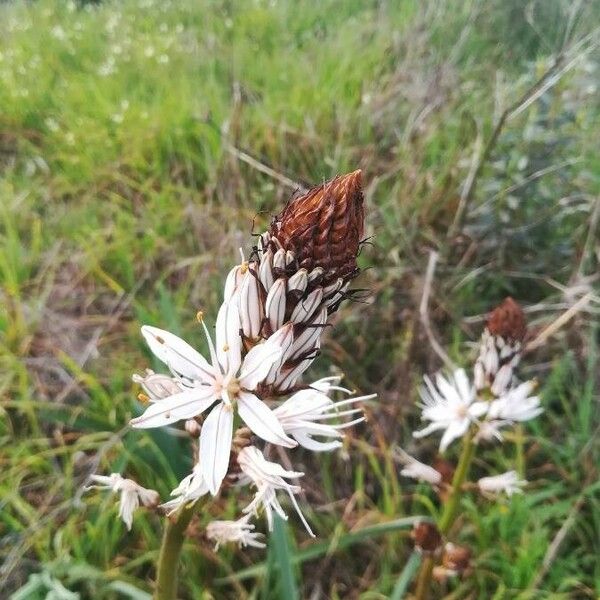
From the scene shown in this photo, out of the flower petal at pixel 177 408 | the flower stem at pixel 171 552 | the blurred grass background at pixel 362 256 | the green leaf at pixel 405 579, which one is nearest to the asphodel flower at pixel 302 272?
the flower petal at pixel 177 408

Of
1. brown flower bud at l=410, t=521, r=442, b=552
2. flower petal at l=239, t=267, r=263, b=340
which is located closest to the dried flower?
brown flower bud at l=410, t=521, r=442, b=552

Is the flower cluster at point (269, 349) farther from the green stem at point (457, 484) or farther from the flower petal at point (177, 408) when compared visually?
the green stem at point (457, 484)

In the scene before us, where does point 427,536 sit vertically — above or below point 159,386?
below

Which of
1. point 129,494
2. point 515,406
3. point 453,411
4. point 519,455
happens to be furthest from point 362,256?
point 129,494

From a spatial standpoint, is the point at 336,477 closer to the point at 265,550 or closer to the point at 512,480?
the point at 265,550

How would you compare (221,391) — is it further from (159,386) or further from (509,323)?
(509,323)

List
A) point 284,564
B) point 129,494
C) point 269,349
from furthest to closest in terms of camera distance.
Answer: point 284,564
point 129,494
point 269,349

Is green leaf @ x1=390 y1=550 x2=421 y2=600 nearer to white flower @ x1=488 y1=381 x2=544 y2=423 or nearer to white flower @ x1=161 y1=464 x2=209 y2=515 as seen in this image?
white flower @ x1=488 y1=381 x2=544 y2=423
